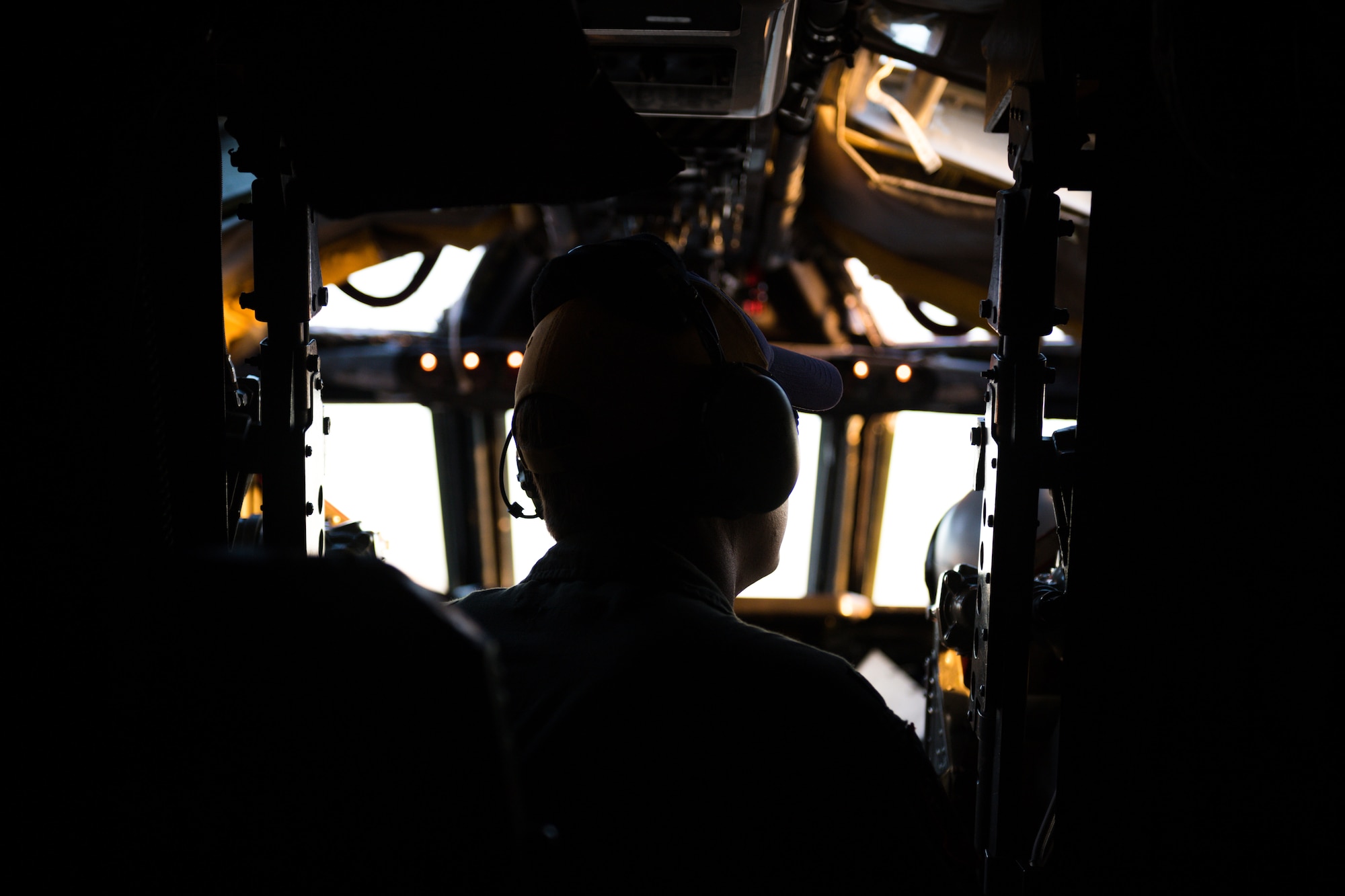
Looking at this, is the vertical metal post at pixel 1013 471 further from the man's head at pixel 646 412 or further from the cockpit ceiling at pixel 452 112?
the cockpit ceiling at pixel 452 112

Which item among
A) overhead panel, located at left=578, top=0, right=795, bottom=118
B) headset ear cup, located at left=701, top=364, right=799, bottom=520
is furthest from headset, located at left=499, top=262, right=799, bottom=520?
overhead panel, located at left=578, top=0, right=795, bottom=118

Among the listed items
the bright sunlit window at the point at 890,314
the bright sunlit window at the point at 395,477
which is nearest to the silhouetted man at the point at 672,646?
the bright sunlit window at the point at 890,314

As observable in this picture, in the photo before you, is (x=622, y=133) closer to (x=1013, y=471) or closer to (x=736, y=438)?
(x=736, y=438)

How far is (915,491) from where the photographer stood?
519cm

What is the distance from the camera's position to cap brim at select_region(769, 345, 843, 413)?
1.22m

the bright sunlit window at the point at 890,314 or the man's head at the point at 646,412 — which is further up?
the bright sunlit window at the point at 890,314

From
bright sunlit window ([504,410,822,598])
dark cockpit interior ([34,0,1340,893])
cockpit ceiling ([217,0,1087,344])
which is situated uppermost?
cockpit ceiling ([217,0,1087,344])

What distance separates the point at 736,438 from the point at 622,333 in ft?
0.51

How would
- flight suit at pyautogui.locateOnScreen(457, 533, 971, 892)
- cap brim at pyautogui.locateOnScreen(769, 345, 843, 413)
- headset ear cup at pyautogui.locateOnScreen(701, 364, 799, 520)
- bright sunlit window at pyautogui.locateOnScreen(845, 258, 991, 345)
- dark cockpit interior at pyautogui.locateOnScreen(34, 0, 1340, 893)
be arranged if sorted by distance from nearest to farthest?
dark cockpit interior at pyautogui.locateOnScreen(34, 0, 1340, 893), flight suit at pyautogui.locateOnScreen(457, 533, 971, 892), headset ear cup at pyautogui.locateOnScreen(701, 364, 799, 520), cap brim at pyautogui.locateOnScreen(769, 345, 843, 413), bright sunlit window at pyautogui.locateOnScreen(845, 258, 991, 345)

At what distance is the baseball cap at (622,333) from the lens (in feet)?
3.05

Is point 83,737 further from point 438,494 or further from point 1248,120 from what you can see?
point 438,494

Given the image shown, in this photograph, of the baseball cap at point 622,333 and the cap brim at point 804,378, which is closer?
the baseball cap at point 622,333

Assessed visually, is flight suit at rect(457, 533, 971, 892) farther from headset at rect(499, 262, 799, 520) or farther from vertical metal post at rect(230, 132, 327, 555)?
vertical metal post at rect(230, 132, 327, 555)

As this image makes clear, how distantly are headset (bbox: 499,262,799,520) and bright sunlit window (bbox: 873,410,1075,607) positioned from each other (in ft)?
13.6
